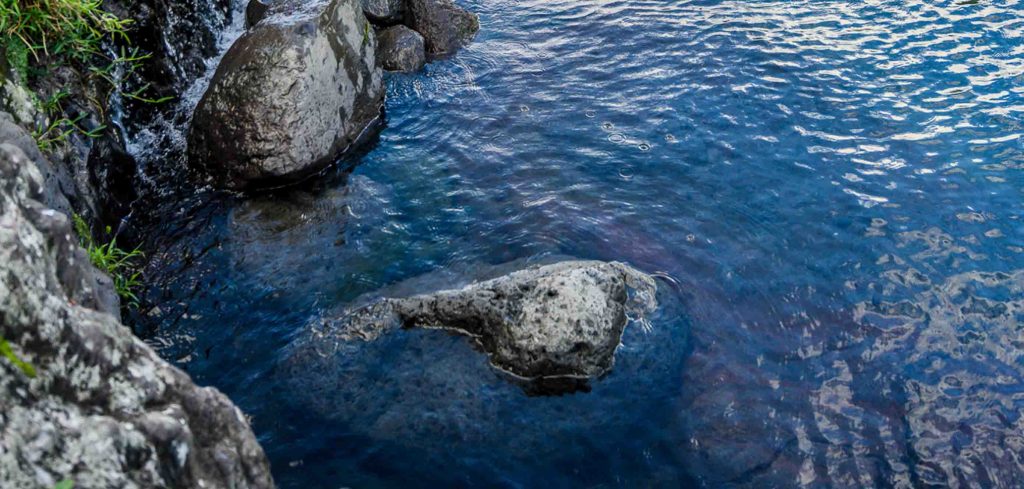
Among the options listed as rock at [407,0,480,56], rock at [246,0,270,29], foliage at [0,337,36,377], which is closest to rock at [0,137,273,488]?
foliage at [0,337,36,377]

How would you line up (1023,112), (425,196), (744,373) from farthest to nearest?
(1023,112) < (425,196) < (744,373)

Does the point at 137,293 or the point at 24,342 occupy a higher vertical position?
the point at 24,342

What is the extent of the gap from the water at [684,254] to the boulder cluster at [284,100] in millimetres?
330

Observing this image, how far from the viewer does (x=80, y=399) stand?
3.06 m

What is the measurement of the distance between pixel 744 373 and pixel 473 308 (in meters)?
2.10

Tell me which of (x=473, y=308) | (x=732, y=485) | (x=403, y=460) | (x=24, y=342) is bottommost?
(x=732, y=485)

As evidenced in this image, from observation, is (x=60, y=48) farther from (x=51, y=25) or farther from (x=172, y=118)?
(x=172, y=118)

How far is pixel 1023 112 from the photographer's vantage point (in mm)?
8773

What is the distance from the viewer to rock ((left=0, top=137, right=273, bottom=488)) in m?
2.88

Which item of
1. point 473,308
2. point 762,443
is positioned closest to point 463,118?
point 473,308

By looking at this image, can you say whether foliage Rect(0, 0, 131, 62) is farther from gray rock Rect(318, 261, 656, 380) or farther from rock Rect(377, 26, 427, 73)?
rock Rect(377, 26, 427, 73)

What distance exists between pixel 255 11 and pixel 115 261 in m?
4.75

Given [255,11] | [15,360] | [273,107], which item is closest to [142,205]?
[273,107]

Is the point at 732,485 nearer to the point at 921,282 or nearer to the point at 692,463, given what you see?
the point at 692,463
